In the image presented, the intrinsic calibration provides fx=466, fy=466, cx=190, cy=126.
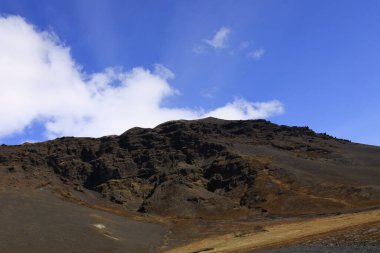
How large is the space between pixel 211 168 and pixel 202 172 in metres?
3.03

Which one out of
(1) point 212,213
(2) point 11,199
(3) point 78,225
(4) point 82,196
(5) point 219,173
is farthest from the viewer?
(5) point 219,173

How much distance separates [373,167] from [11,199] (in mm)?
90809

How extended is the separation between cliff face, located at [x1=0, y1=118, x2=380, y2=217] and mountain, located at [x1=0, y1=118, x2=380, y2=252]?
0.91 feet

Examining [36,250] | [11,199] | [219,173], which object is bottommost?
[36,250]

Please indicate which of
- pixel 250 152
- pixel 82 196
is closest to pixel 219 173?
pixel 250 152

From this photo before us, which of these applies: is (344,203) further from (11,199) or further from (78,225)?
(11,199)

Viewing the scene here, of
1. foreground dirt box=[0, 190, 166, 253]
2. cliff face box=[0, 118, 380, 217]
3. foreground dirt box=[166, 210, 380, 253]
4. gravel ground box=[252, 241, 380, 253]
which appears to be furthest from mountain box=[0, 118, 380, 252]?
Result: gravel ground box=[252, 241, 380, 253]

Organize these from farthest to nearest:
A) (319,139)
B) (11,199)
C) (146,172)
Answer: (319,139) → (146,172) → (11,199)

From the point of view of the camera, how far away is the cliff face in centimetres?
10300

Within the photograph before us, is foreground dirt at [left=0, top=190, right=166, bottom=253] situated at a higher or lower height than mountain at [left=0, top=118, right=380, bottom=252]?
lower

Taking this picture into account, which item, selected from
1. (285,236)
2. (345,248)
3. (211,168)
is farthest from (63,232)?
(211,168)

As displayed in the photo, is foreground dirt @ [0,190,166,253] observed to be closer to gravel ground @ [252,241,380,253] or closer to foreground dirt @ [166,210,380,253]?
foreground dirt @ [166,210,380,253]

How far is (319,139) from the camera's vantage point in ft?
555

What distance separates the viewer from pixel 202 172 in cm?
13575
